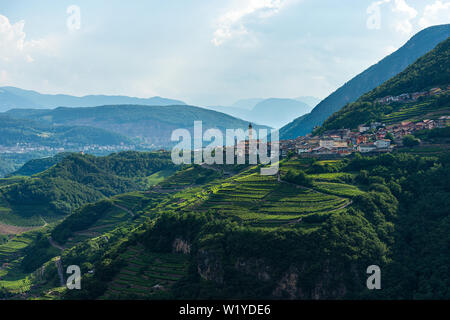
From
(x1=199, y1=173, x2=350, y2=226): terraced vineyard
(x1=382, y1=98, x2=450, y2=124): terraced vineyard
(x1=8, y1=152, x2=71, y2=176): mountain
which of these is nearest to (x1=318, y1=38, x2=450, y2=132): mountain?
(x1=382, y1=98, x2=450, y2=124): terraced vineyard

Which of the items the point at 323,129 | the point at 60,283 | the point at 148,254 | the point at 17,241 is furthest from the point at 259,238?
the point at 17,241

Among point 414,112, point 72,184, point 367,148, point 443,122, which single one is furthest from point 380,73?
point 72,184

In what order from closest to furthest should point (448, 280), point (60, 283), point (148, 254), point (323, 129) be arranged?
point (448, 280)
point (148, 254)
point (60, 283)
point (323, 129)

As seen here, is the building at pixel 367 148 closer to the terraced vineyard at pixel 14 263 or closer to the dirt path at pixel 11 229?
the terraced vineyard at pixel 14 263

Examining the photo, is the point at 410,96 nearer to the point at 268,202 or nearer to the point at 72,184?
the point at 268,202

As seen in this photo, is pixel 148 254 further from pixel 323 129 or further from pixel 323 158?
pixel 323 129
